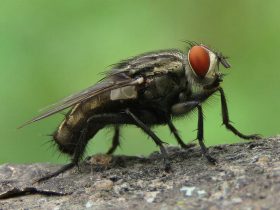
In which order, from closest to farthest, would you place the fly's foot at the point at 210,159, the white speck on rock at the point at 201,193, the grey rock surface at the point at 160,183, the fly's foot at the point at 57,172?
the grey rock surface at the point at 160,183, the white speck on rock at the point at 201,193, the fly's foot at the point at 210,159, the fly's foot at the point at 57,172

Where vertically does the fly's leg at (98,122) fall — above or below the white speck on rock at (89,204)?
above

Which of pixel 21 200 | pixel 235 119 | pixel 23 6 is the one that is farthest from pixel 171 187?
pixel 23 6

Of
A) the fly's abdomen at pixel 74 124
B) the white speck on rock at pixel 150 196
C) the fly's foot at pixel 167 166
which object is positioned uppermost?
the fly's abdomen at pixel 74 124

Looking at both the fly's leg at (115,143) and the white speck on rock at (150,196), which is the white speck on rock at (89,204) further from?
the fly's leg at (115,143)

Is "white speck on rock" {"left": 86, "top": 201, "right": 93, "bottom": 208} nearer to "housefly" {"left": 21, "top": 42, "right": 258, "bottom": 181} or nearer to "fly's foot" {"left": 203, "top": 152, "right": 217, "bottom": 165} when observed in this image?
"fly's foot" {"left": 203, "top": 152, "right": 217, "bottom": 165}

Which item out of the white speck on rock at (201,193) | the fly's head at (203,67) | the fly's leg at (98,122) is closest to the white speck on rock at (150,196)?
the white speck on rock at (201,193)

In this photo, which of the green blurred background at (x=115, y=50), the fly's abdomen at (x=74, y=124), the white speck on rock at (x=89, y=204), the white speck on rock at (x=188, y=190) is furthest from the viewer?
the green blurred background at (x=115, y=50)
